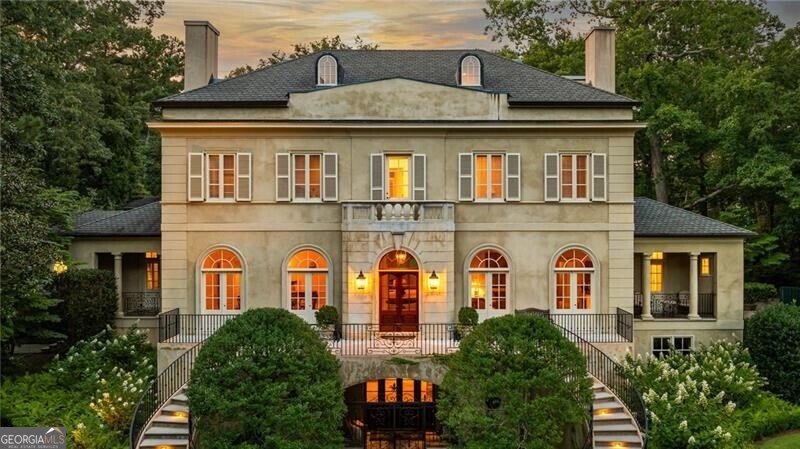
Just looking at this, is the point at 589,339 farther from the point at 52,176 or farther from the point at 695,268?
the point at 52,176

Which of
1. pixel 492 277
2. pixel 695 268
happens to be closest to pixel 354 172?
pixel 492 277

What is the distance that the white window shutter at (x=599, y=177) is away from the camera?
23.0 meters

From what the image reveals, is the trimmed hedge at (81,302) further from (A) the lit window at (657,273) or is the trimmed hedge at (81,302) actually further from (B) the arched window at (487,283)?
(A) the lit window at (657,273)

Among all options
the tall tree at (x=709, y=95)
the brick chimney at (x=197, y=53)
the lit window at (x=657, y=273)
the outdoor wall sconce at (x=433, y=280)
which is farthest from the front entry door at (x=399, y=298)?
the tall tree at (x=709, y=95)

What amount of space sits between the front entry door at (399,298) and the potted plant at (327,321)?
6.30 feet

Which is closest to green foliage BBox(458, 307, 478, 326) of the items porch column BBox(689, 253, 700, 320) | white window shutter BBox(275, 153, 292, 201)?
white window shutter BBox(275, 153, 292, 201)

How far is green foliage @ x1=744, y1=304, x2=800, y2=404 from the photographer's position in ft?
69.2

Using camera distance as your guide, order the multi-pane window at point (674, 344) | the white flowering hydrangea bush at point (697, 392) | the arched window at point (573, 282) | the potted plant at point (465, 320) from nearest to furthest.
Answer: the white flowering hydrangea bush at point (697, 392) < the potted plant at point (465, 320) < the arched window at point (573, 282) < the multi-pane window at point (674, 344)

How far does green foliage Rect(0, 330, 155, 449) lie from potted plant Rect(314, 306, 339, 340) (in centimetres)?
562

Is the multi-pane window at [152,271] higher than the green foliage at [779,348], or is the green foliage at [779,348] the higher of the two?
the multi-pane window at [152,271]

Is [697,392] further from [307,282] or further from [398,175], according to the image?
[307,282]

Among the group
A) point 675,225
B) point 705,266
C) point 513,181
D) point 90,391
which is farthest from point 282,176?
point 705,266

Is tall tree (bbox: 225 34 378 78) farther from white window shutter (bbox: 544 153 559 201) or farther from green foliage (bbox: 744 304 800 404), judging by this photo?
green foliage (bbox: 744 304 800 404)

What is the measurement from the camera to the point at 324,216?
75.2 feet
